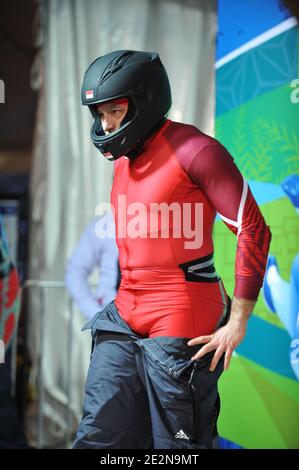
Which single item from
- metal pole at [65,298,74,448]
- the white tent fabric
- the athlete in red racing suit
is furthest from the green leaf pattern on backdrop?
metal pole at [65,298,74,448]

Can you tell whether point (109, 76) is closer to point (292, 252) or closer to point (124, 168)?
point (124, 168)

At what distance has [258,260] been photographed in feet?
5.58

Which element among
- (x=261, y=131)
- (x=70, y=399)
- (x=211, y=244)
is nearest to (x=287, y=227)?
(x=261, y=131)

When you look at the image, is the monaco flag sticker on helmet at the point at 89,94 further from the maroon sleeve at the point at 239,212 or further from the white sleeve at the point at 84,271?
the white sleeve at the point at 84,271

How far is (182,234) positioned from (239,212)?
0.19m

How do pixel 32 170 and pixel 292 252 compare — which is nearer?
pixel 292 252

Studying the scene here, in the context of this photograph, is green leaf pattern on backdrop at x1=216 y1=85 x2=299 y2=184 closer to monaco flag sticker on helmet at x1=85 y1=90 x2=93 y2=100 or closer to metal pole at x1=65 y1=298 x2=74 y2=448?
monaco flag sticker on helmet at x1=85 y1=90 x2=93 y2=100

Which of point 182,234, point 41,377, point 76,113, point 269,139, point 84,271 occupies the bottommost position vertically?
point 41,377

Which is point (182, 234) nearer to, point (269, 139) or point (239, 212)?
point (239, 212)

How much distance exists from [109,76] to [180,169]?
1.05 ft

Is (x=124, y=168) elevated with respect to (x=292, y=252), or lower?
elevated

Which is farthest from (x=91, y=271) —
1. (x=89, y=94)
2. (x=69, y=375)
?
(x=89, y=94)

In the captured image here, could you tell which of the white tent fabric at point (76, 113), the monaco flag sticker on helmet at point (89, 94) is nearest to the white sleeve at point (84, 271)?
the white tent fabric at point (76, 113)

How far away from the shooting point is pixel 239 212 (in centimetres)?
170
